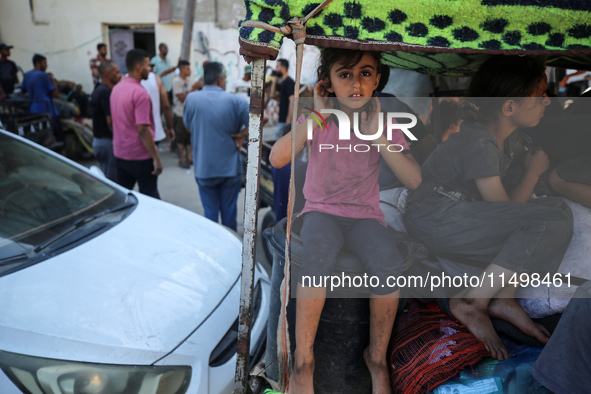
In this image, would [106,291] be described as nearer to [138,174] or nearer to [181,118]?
[138,174]

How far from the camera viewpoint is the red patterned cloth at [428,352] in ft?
5.56

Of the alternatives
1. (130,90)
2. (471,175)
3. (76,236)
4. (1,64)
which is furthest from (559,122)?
(1,64)

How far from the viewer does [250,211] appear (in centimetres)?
158

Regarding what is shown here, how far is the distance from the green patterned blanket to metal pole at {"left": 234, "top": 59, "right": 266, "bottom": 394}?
140 mm

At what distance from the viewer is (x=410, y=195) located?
2127 mm

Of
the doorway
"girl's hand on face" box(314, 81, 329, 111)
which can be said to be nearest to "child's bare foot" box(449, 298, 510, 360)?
"girl's hand on face" box(314, 81, 329, 111)

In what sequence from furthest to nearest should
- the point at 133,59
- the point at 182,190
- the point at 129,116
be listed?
1. the point at 182,190
2. the point at 133,59
3. the point at 129,116

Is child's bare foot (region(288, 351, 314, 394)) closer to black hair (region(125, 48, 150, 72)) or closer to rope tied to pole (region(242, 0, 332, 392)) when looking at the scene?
rope tied to pole (region(242, 0, 332, 392))

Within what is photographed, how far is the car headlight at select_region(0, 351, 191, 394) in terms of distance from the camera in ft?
5.87

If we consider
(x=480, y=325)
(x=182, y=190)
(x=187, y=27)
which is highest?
(x=187, y=27)

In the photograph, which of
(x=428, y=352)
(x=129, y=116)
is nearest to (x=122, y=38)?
(x=129, y=116)

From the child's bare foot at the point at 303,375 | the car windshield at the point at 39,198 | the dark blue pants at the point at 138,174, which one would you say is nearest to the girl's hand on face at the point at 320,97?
the child's bare foot at the point at 303,375

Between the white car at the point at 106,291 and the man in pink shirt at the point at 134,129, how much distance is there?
1.43m

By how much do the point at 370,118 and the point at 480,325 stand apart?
99cm
